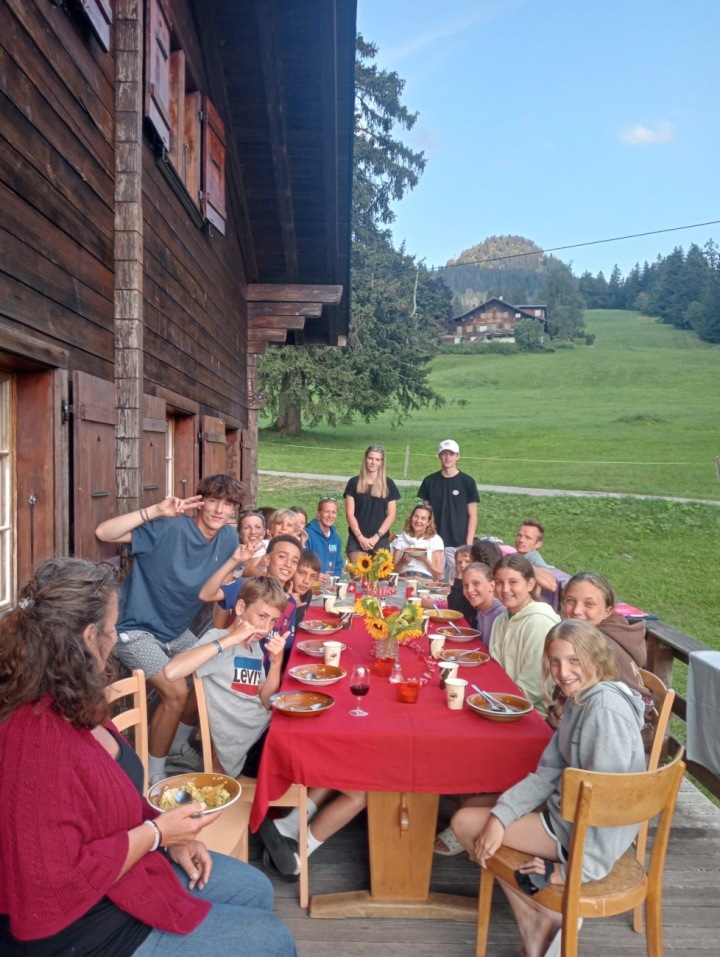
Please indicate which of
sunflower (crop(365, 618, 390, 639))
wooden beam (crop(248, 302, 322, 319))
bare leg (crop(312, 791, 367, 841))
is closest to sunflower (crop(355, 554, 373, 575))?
sunflower (crop(365, 618, 390, 639))

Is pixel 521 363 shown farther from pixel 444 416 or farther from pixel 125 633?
pixel 125 633

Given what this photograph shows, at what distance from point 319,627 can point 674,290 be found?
84845 mm

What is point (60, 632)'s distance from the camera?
1.81 meters

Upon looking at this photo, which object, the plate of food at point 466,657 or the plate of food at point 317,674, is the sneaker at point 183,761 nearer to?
the plate of food at point 317,674

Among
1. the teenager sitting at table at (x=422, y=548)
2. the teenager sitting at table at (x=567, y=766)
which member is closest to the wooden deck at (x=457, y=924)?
the teenager sitting at table at (x=567, y=766)

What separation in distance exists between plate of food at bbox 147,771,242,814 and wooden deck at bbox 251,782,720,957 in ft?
2.61

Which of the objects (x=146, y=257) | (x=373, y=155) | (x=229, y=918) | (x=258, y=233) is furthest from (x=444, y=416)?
(x=229, y=918)

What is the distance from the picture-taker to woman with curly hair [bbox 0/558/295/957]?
1.66 meters

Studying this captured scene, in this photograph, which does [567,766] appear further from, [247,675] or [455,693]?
[247,675]

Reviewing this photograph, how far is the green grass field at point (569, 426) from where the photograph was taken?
2347cm

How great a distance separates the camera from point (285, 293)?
998 cm

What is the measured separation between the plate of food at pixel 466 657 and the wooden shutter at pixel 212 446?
3.71 metres

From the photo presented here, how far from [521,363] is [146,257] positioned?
58.5m

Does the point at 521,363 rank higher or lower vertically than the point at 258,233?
higher
